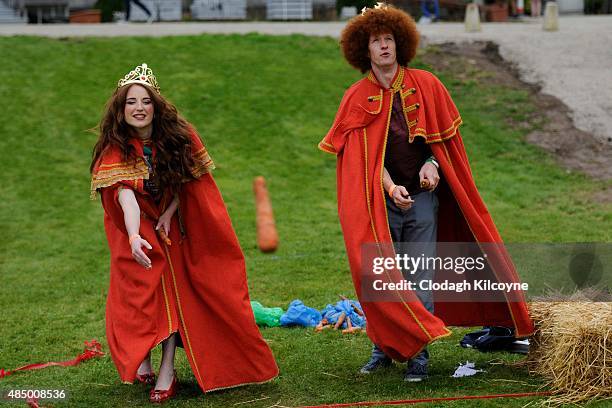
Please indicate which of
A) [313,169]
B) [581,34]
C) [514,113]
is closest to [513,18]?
[581,34]

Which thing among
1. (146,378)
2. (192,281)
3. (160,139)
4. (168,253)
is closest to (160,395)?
(146,378)

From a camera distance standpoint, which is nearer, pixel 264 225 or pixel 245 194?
pixel 264 225

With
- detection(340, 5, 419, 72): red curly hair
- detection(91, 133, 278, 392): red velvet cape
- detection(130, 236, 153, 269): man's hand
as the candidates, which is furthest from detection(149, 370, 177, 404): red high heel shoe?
detection(340, 5, 419, 72): red curly hair

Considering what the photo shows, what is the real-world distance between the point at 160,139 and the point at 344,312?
7.81 ft

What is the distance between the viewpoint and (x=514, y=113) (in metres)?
16.3

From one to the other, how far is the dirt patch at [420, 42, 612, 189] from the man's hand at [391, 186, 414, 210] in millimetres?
7328

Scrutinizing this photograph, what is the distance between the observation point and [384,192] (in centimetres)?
632

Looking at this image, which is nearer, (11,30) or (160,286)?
(160,286)

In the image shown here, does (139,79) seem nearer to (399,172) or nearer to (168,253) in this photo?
(168,253)

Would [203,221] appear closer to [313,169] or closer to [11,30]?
[313,169]

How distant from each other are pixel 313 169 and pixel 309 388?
29.9ft

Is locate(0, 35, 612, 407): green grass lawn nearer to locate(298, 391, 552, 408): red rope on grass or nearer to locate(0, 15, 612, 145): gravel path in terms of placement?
locate(298, 391, 552, 408): red rope on grass

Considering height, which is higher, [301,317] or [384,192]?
[384,192]

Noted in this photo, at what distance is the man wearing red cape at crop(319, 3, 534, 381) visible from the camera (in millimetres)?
6223
